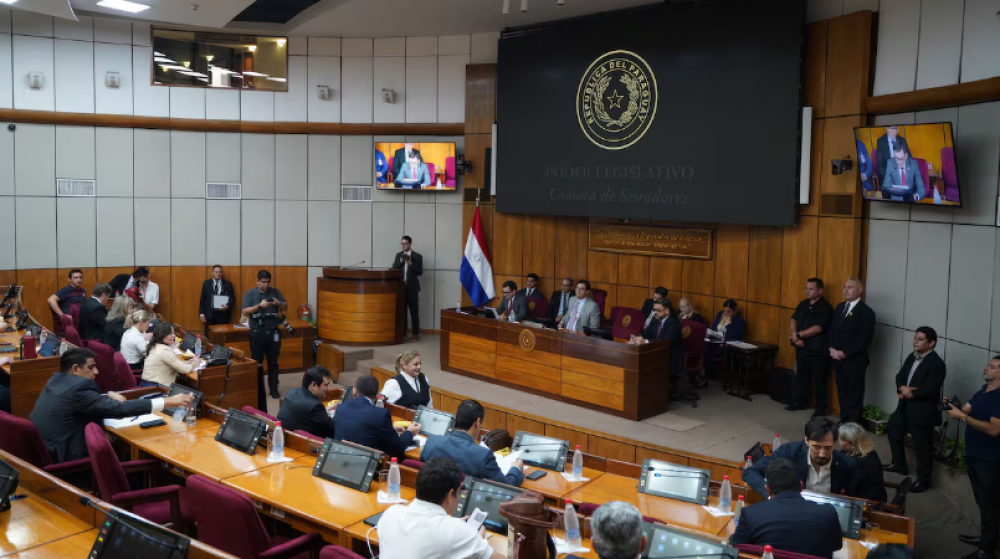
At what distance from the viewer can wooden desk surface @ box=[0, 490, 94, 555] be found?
3.62 m

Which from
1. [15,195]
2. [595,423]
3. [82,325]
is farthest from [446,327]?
[15,195]

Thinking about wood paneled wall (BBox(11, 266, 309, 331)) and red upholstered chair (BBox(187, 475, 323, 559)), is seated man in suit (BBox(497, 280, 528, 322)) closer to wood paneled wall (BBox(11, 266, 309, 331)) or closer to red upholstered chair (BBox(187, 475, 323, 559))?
wood paneled wall (BBox(11, 266, 309, 331))

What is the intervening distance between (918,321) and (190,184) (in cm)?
1068

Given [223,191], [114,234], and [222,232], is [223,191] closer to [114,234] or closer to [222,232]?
[222,232]

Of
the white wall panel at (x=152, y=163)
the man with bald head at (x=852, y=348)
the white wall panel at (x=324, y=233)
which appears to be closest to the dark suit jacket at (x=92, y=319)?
the white wall panel at (x=152, y=163)

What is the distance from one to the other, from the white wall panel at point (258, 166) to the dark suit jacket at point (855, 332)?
9.06 metres

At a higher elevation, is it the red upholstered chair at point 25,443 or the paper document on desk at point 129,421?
the red upholstered chair at point 25,443

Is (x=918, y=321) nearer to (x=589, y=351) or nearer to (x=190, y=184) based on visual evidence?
(x=589, y=351)

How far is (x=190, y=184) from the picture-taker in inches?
495

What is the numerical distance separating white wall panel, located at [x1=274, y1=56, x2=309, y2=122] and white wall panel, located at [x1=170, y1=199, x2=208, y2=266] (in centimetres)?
197

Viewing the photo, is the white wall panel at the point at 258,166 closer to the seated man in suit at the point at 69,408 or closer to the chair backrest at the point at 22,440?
the seated man in suit at the point at 69,408

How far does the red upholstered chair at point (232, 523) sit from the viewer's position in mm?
3730

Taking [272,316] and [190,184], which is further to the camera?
[190,184]

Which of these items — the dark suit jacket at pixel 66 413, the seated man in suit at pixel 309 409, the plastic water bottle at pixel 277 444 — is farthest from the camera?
the seated man in suit at pixel 309 409
